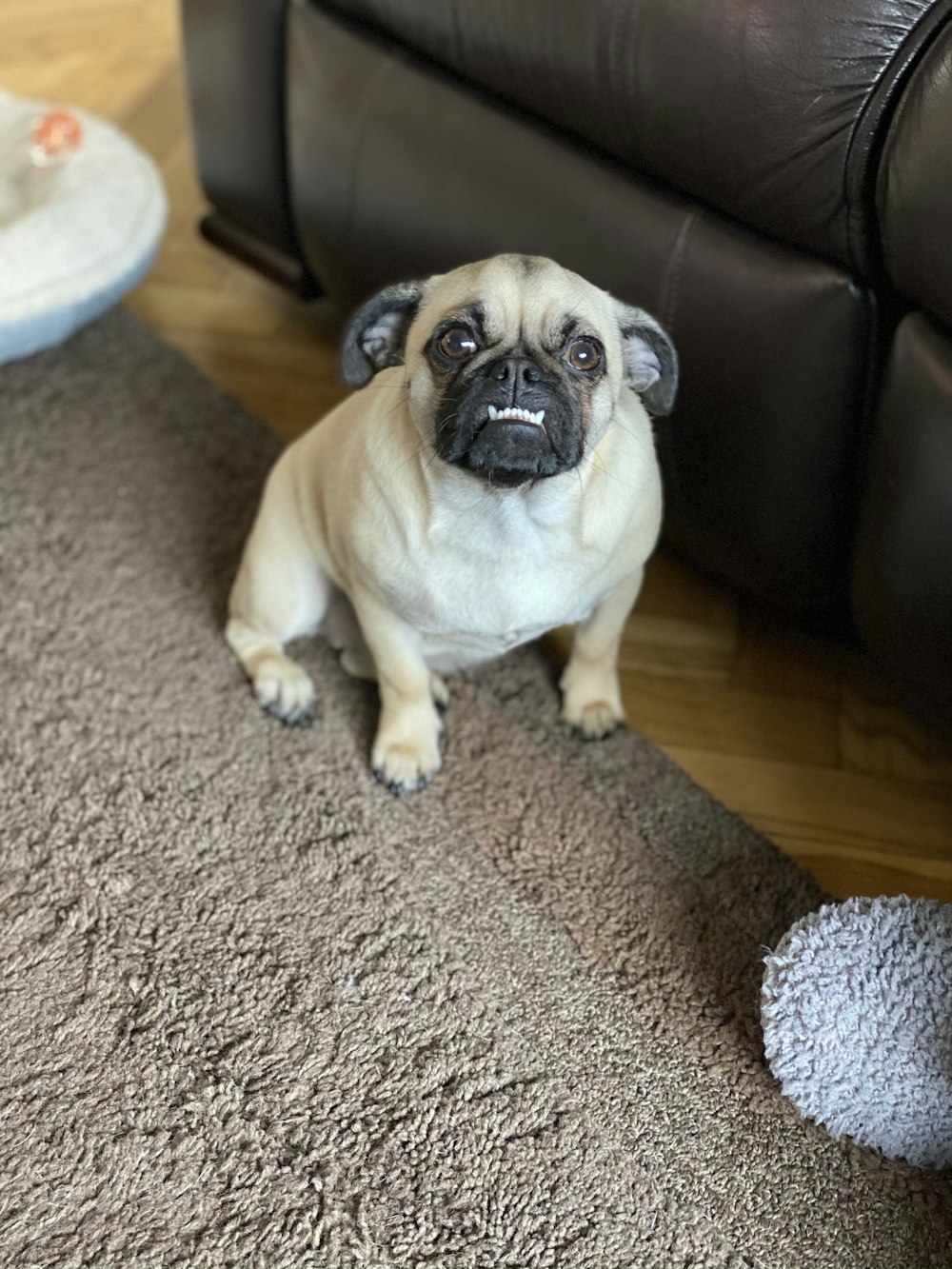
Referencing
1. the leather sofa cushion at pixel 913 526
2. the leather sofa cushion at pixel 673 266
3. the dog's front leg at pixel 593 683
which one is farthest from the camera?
the dog's front leg at pixel 593 683

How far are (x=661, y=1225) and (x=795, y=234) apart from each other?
2.80 ft

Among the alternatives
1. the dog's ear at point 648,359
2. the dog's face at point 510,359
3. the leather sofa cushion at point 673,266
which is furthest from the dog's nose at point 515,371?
the leather sofa cushion at point 673,266

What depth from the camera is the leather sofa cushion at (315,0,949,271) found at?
101cm

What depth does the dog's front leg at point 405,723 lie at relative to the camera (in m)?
1.20

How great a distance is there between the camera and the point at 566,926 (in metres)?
1.14

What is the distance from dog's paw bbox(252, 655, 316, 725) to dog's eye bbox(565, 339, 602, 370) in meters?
0.50

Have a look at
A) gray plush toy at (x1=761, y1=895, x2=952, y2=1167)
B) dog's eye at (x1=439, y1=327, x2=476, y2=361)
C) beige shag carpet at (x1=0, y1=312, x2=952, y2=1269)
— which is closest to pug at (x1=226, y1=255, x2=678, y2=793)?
dog's eye at (x1=439, y1=327, x2=476, y2=361)

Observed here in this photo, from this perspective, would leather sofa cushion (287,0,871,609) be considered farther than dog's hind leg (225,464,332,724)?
No

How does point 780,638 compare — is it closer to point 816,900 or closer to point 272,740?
point 816,900

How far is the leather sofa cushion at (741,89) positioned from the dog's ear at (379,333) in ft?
1.02

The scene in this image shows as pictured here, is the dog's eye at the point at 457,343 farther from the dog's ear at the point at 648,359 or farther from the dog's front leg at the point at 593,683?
the dog's front leg at the point at 593,683

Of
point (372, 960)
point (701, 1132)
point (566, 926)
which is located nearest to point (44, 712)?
point (372, 960)

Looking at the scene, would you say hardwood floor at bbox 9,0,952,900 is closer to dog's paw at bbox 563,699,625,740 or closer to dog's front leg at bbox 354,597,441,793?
dog's paw at bbox 563,699,625,740

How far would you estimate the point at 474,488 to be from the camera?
1.07 metres
